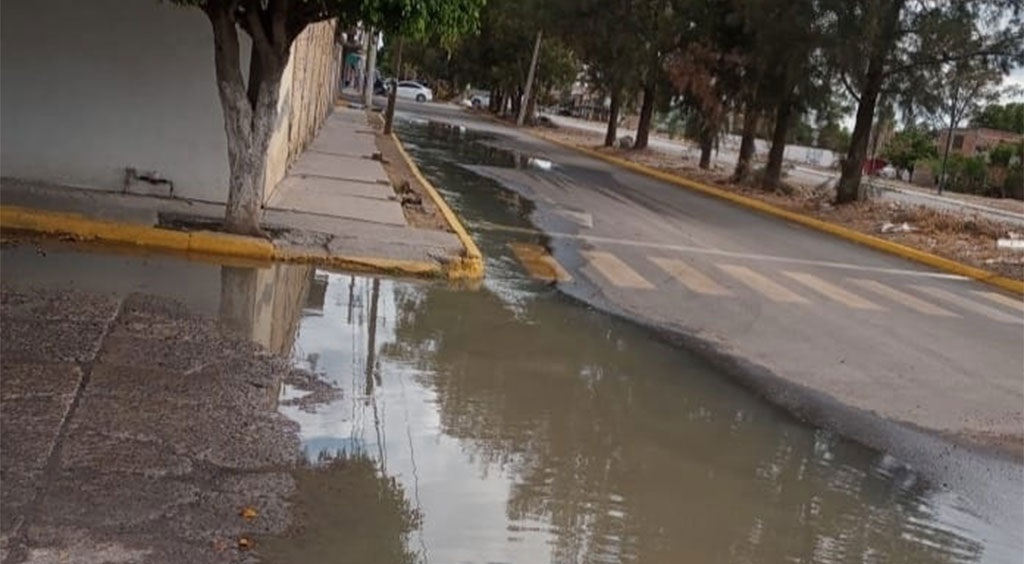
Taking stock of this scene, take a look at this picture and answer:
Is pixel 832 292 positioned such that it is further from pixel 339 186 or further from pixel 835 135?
pixel 835 135

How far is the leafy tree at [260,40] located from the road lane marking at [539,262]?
9.73 feet

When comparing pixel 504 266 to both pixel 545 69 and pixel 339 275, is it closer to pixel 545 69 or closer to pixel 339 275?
pixel 339 275

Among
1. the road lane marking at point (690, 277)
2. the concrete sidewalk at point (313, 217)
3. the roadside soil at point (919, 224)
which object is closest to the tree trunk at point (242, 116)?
the concrete sidewalk at point (313, 217)

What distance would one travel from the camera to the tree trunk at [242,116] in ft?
34.5

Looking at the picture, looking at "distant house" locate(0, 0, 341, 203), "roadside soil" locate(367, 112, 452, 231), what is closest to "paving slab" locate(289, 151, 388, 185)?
"roadside soil" locate(367, 112, 452, 231)

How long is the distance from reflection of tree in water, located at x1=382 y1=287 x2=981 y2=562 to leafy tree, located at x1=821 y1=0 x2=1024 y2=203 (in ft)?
53.2

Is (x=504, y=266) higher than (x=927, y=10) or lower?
lower

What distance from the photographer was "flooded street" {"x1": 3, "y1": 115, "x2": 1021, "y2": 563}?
205 inches

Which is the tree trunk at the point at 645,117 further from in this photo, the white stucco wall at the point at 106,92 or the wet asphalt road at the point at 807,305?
the white stucco wall at the point at 106,92

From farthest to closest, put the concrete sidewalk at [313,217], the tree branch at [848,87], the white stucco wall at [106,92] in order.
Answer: the tree branch at [848,87] < the white stucco wall at [106,92] < the concrete sidewalk at [313,217]

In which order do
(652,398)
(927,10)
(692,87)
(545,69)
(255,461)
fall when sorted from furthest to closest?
(545,69) < (692,87) < (927,10) < (652,398) < (255,461)

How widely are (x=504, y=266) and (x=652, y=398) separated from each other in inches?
207

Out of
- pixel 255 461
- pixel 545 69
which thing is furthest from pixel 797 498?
pixel 545 69

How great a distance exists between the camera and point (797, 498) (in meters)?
6.22
